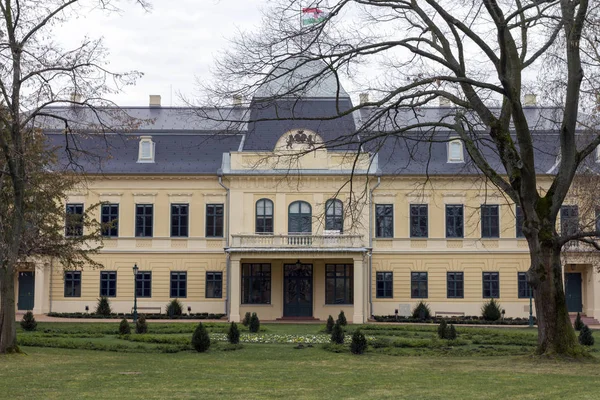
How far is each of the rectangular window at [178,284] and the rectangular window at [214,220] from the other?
2.45 meters

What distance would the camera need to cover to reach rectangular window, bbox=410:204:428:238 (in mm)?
43969

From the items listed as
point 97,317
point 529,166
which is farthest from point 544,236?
point 97,317

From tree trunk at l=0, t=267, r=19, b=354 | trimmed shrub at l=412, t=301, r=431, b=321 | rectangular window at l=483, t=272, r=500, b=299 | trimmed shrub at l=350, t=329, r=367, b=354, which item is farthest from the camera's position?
rectangular window at l=483, t=272, r=500, b=299

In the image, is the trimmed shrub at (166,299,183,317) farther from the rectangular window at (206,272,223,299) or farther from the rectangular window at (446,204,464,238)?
the rectangular window at (446,204,464,238)

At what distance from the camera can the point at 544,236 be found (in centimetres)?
1875

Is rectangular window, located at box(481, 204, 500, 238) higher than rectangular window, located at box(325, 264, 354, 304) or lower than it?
higher

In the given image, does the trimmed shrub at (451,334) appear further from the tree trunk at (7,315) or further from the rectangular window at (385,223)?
the rectangular window at (385,223)

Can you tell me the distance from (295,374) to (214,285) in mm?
27351

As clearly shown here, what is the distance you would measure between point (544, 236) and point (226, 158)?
26482 mm

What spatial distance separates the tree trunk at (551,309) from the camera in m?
18.4

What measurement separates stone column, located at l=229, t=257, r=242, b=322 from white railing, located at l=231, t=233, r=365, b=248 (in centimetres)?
95

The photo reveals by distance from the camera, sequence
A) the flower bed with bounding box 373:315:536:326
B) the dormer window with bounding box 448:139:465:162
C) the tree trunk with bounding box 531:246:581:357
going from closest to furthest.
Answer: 1. the tree trunk with bounding box 531:246:581:357
2. the flower bed with bounding box 373:315:536:326
3. the dormer window with bounding box 448:139:465:162

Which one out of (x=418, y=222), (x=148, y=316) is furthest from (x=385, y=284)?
(x=148, y=316)

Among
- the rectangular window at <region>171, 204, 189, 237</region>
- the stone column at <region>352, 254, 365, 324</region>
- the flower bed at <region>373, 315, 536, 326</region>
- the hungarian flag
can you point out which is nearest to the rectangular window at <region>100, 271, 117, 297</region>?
→ the rectangular window at <region>171, 204, 189, 237</region>
